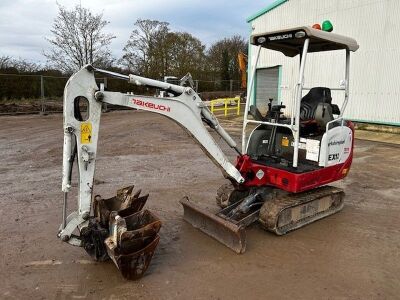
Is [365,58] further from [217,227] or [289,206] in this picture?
[217,227]

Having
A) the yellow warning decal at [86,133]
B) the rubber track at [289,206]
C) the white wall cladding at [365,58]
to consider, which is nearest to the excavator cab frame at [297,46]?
the rubber track at [289,206]

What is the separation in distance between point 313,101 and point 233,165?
1672 mm

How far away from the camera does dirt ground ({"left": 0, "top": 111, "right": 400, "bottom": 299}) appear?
3.71 meters

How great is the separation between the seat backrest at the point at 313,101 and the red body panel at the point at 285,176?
85 centimetres

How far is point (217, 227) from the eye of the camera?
4.79m

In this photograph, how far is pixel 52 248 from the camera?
14.9 feet

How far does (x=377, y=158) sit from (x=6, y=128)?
509 inches

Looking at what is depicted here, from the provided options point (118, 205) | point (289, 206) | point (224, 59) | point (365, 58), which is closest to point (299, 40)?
point (289, 206)

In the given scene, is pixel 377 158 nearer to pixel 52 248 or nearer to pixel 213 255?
pixel 213 255

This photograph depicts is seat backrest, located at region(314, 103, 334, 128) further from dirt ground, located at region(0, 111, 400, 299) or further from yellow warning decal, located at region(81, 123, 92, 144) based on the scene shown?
yellow warning decal, located at region(81, 123, 92, 144)

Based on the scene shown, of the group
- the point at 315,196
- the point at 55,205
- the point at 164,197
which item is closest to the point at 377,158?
the point at 315,196

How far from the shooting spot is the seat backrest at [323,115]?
18.0ft

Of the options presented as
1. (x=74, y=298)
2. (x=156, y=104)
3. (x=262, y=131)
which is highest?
(x=156, y=104)

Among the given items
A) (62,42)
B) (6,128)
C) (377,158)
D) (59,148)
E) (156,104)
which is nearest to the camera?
(156,104)
